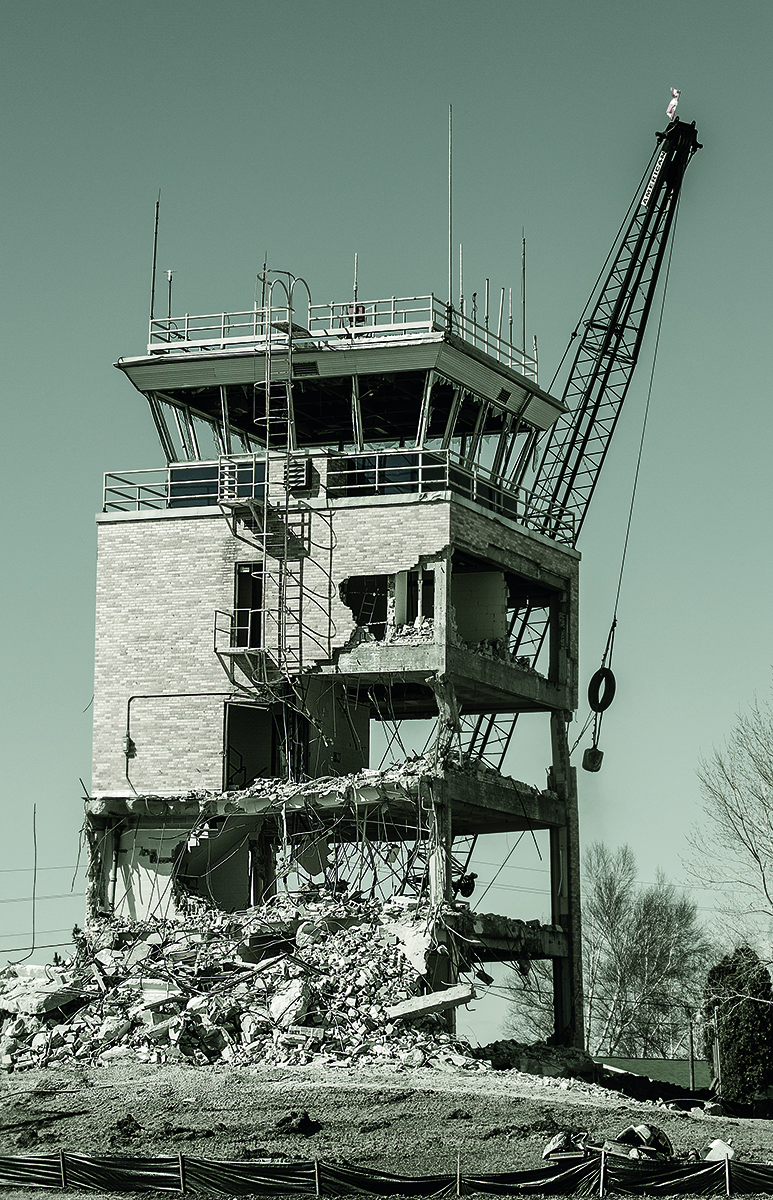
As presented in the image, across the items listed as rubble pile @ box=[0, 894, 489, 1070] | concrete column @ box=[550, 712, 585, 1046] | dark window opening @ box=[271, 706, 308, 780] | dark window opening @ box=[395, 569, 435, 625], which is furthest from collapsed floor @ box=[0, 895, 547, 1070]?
concrete column @ box=[550, 712, 585, 1046]

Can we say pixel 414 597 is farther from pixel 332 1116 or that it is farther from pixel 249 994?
pixel 332 1116

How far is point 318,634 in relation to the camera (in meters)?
49.5

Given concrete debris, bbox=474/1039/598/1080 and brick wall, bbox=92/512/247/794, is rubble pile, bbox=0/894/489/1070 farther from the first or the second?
brick wall, bbox=92/512/247/794

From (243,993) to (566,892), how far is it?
46.0 ft

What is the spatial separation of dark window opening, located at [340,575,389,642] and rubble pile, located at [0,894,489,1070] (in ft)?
28.1

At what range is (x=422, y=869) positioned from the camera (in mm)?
48375

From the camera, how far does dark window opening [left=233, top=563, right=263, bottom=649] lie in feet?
166

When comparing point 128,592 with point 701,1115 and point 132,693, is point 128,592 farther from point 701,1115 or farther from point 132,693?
point 701,1115

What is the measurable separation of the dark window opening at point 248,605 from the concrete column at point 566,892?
9511mm

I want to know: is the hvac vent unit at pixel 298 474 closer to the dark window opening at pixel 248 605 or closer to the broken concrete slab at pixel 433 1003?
the dark window opening at pixel 248 605

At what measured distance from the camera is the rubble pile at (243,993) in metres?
40.7

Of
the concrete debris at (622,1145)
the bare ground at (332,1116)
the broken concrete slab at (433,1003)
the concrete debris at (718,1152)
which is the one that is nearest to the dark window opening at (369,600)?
the broken concrete slab at (433,1003)

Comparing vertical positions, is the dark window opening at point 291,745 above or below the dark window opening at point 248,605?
below

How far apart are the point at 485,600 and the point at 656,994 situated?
112 feet
